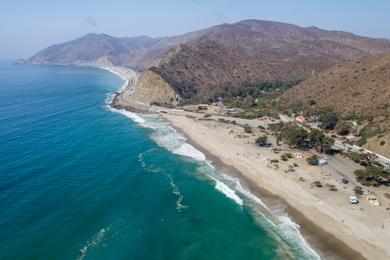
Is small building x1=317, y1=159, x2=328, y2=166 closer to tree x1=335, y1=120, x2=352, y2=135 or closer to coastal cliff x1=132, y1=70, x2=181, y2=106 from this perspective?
tree x1=335, y1=120, x2=352, y2=135

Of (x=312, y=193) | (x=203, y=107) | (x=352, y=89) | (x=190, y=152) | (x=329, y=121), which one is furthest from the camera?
(x=203, y=107)

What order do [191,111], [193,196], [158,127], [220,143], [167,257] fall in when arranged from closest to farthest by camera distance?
[167,257], [193,196], [220,143], [158,127], [191,111]

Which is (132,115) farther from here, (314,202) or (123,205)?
(314,202)

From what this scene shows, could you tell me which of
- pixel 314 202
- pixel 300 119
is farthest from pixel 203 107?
pixel 314 202

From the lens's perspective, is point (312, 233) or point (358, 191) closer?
point (312, 233)

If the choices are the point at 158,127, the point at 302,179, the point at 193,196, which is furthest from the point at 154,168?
the point at 158,127

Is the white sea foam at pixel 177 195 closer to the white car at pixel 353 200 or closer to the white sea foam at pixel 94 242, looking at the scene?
the white sea foam at pixel 94 242

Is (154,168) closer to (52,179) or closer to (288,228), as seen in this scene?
(52,179)
